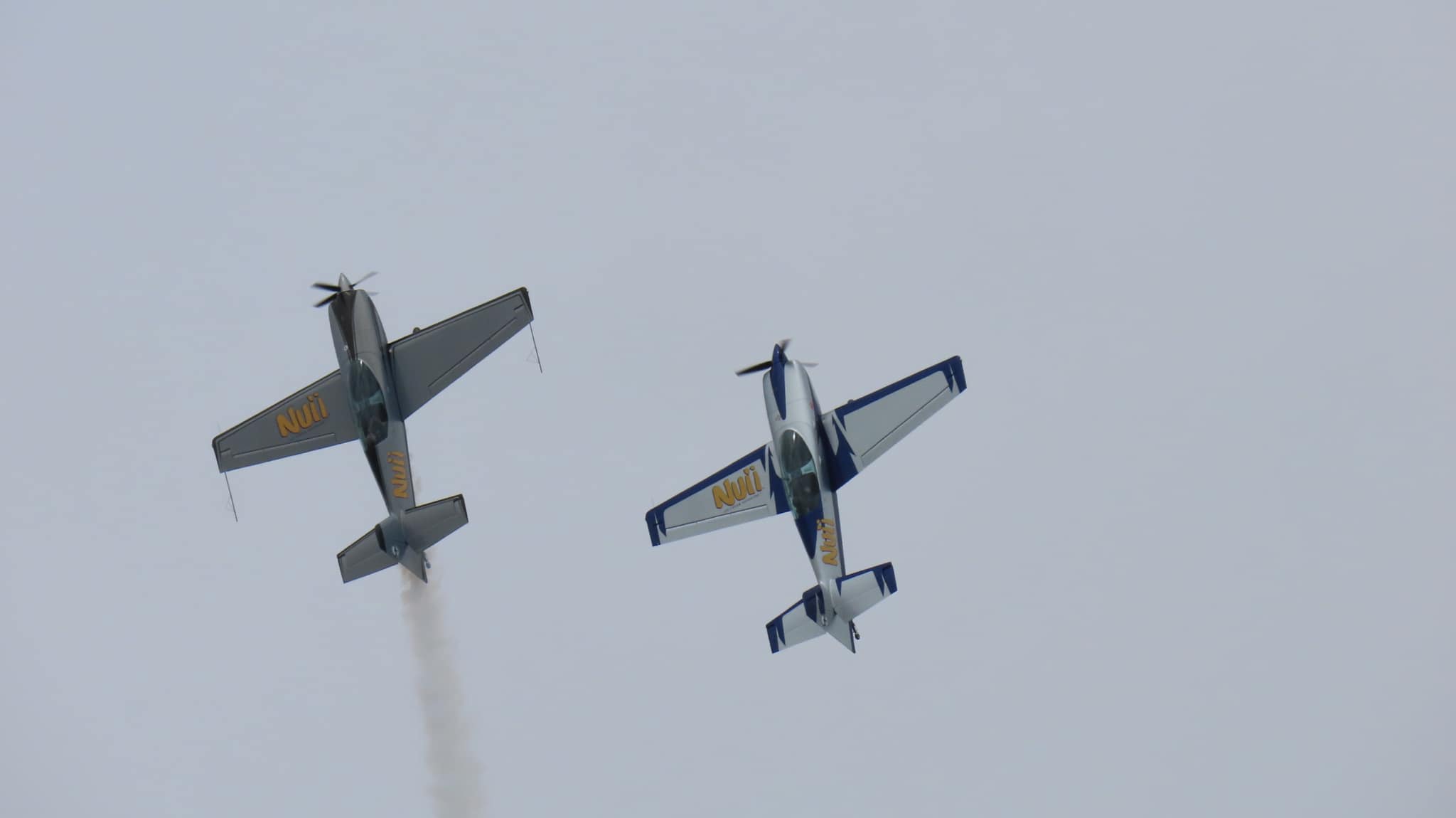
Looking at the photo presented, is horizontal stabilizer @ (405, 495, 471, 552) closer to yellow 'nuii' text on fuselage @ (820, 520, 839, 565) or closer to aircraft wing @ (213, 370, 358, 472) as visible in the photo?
aircraft wing @ (213, 370, 358, 472)

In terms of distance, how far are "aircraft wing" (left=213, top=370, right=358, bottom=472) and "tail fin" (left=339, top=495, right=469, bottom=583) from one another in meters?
3.29

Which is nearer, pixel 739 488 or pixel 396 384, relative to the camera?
pixel 396 384

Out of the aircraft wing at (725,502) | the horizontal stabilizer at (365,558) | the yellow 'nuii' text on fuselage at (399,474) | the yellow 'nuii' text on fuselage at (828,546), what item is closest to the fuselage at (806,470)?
the yellow 'nuii' text on fuselage at (828,546)

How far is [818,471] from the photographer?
43062 millimetres

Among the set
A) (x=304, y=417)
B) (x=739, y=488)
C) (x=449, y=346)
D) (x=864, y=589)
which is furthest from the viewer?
(x=739, y=488)

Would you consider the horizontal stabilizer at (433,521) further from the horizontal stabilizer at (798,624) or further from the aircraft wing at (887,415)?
the aircraft wing at (887,415)

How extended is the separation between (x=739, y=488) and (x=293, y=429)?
1313 cm

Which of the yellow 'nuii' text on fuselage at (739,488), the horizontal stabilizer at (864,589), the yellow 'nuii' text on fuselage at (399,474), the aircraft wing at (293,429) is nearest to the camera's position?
the horizontal stabilizer at (864,589)

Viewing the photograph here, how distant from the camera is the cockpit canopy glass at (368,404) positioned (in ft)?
141

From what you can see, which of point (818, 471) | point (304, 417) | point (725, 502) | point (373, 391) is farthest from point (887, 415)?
point (304, 417)

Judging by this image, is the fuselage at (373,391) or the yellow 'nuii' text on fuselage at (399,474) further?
the yellow 'nuii' text on fuselage at (399,474)

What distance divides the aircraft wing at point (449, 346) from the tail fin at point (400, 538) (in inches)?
126

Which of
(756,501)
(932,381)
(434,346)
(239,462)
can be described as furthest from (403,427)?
(932,381)

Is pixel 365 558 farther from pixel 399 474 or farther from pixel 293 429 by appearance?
pixel 293 429
